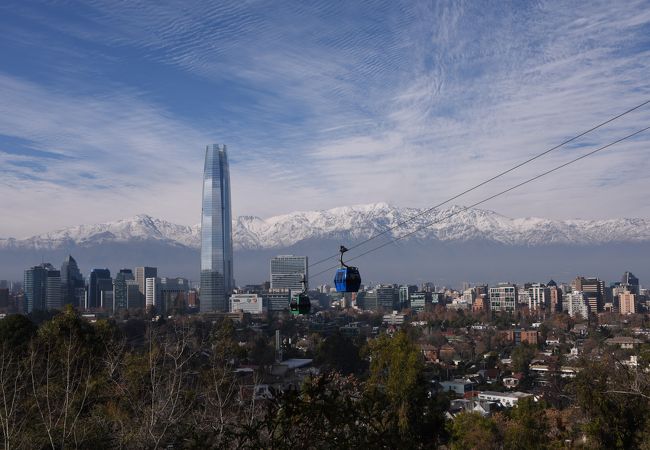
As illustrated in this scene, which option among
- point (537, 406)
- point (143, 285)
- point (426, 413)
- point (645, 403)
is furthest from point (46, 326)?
point (143, 285)

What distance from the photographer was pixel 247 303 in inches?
3356

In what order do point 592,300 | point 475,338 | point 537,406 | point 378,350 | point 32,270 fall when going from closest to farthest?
point 378,350 → point 537,406 → point 475,338 → point 592,300 → point 32,270

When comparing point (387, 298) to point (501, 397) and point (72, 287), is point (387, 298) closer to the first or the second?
point (72, 287)

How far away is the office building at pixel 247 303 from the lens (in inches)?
3314

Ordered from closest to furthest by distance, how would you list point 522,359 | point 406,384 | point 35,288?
point 406,384 < point 522,359 < point 35,288

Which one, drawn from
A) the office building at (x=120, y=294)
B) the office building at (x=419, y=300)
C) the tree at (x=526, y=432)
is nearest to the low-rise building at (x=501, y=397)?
the tree at (x=526, y=432)

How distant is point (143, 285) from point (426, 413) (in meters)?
92.7

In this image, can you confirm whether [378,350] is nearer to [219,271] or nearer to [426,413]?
[426,413]

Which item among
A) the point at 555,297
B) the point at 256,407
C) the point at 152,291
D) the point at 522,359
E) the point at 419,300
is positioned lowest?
the point at 522,359

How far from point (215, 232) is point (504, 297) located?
38825mm

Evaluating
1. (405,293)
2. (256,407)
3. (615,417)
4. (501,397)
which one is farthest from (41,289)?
(615,417)

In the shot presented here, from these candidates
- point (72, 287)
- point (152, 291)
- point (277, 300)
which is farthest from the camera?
point (152, 291)

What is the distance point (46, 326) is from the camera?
55.9ft

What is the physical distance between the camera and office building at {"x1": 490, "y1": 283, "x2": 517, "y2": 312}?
75062 millimetres
